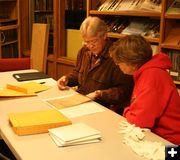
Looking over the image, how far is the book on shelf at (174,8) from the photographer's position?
2.68 metres

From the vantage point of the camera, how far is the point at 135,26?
126 inches

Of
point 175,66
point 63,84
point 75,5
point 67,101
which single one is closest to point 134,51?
point 67,101

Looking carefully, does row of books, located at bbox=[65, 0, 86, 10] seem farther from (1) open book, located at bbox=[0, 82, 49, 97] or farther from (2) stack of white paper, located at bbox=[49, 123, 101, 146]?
(2) stack of white paper, located at bbox=[49, 123, 101, 146]

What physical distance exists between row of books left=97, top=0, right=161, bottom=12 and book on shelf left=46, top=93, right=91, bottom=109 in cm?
123

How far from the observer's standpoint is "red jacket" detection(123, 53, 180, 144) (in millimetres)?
1603

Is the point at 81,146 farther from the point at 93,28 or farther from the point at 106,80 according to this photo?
the point at 93,28

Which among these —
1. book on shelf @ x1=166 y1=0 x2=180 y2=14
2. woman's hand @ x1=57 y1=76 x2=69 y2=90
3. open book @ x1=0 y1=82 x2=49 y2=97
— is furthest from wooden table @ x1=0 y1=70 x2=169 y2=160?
book on shelf @ x1=166 y1=0 x2=180 y2=14

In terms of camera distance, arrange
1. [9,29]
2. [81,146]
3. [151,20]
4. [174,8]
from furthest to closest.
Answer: [9,29] → [151,20] → [174,8] → [81,146]

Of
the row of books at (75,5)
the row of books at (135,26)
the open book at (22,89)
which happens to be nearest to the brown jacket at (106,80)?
the open book at (22,89)

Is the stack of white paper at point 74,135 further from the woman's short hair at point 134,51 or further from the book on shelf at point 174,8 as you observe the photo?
the book on shelf at point 174,8

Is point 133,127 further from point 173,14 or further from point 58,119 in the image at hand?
point 173,14

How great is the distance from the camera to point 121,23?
11.0 ft

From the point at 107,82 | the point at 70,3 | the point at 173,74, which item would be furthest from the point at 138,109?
the point at 70,3

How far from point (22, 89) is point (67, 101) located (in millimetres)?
424
